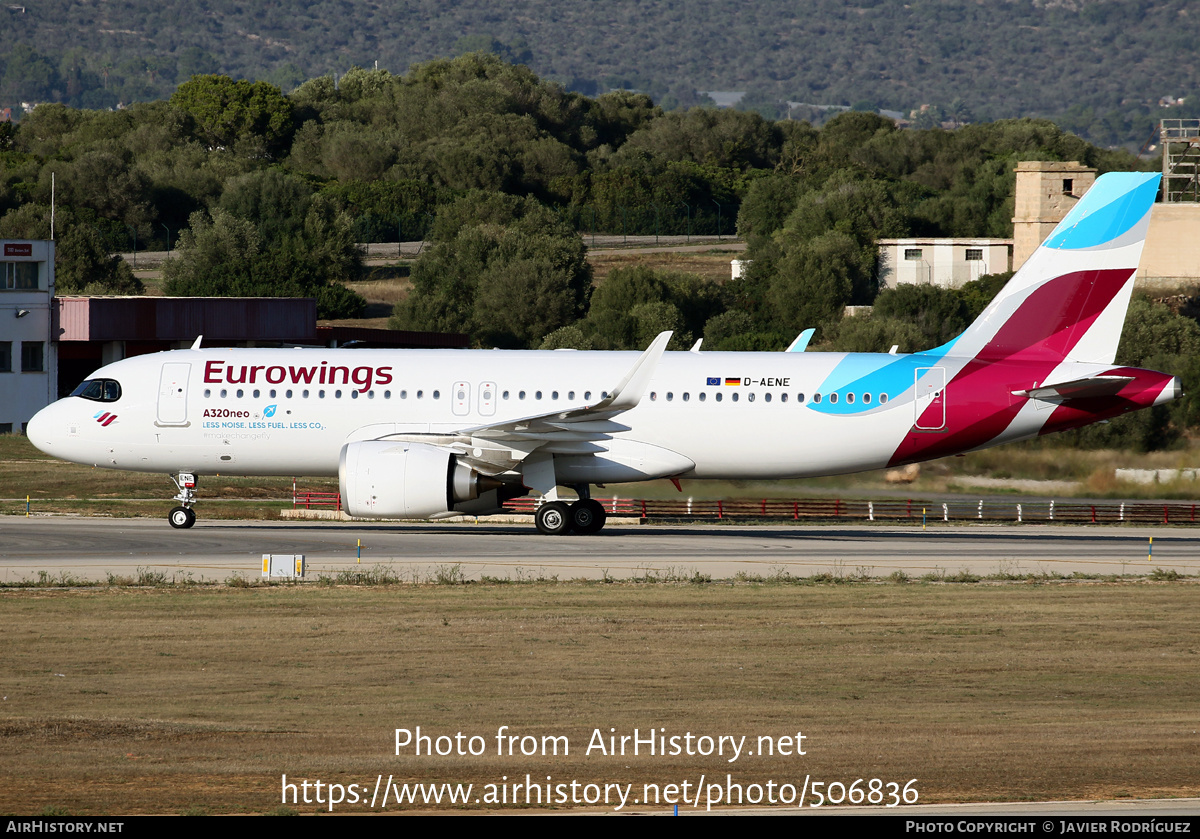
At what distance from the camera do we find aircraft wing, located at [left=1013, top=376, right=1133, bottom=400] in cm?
3119

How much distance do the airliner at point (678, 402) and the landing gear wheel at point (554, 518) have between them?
3cm

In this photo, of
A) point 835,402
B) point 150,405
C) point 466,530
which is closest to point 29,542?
point 150,405

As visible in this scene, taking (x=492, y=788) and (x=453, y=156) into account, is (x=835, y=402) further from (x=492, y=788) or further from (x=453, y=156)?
(x=453, y=156)

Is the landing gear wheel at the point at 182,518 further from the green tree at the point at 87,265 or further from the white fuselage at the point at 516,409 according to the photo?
the green tree at the point at 87,265

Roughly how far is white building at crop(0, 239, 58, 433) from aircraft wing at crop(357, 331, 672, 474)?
3674cm

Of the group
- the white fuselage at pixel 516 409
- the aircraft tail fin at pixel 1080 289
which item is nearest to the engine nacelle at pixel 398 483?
the white fuselage at pixel 516 409

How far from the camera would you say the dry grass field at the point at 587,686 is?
12.7 meters

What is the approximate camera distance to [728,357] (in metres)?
33.4

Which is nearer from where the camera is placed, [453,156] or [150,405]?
[150,405]

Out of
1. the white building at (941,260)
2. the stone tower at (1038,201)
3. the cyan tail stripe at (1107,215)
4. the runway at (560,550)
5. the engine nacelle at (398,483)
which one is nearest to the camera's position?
the runway at (560,550)

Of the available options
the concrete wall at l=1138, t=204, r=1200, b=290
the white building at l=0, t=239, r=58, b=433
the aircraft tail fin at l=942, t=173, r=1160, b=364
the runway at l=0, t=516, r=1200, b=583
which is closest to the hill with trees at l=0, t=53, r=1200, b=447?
the concrete wall at l=1138, t=204, r=1200, b=290

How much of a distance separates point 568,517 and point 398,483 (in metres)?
4.76

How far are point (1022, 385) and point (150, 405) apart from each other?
19.6m
